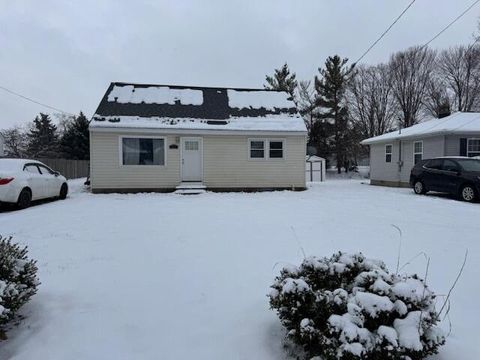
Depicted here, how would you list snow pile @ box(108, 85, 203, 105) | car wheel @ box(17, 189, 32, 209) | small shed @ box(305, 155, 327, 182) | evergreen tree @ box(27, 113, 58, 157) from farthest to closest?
evergreen tree @ box(27, 113, 58, 157), small shed @ box(305, 155, 327, 182), snow pile @ box(108, 85, 203, 105), car wheel @ box(17, 189, 32, 209)

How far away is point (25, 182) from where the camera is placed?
952 centimetres

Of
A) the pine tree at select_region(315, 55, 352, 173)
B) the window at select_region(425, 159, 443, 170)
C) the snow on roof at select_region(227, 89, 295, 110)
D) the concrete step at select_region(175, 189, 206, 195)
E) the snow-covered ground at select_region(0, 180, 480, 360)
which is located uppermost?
the pine tree at select_region(315, 55, 352, 173)

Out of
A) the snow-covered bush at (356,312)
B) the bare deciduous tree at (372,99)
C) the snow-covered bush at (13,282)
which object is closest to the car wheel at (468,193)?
the snow-covered bush at (356,312)

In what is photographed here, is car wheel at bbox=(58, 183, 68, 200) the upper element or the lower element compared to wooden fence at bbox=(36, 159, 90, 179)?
lower

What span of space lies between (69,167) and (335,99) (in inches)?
1018

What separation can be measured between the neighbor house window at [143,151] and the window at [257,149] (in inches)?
154

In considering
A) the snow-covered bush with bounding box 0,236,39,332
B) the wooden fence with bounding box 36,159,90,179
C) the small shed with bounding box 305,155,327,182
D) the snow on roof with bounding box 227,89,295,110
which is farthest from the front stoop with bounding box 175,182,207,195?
the small shed with bounding box 305,155,327,182

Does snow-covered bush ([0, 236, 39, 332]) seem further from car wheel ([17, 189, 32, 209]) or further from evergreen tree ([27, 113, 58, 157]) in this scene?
evergreen tree ([27, 113, 58, 157])

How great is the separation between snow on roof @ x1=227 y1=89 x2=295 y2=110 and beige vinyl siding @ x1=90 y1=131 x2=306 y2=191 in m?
2.24

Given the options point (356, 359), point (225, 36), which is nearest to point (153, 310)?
point (356, 359)

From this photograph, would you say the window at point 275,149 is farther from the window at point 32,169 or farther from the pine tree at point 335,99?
the pine tree at point 335,99

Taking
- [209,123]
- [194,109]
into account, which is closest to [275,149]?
[209,123]

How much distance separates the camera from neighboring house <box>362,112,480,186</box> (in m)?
15.3

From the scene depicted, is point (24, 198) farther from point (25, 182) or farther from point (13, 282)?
point (13, 282)
